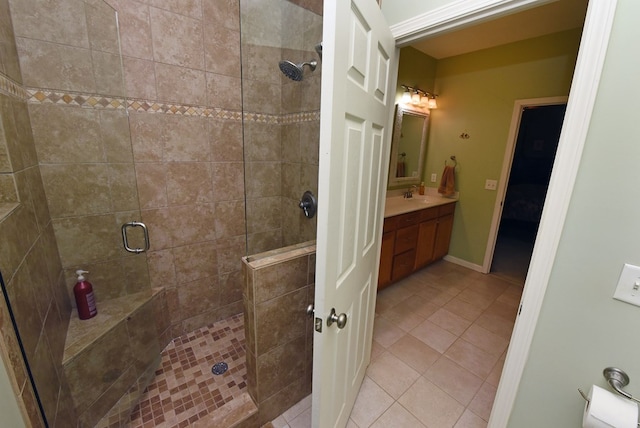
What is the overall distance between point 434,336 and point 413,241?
1062mm

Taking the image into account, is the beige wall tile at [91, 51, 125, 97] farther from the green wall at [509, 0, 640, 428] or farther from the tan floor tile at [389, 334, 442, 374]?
the tan floor tile at [389, 334, 442, 374]

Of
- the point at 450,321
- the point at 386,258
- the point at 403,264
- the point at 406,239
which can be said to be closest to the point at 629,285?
the point at 450,321

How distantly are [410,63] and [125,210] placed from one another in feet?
10.8

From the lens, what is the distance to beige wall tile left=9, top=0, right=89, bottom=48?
3.91ft

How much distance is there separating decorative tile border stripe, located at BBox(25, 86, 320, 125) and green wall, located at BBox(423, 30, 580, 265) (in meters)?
2.58

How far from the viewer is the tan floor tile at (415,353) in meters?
1.90

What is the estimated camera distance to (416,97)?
3172 millimetres

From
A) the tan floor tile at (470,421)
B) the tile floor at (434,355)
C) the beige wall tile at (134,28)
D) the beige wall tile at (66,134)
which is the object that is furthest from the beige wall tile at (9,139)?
the tan floor tile at (470,421)

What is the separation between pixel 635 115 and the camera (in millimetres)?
737

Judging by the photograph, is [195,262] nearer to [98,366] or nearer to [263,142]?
[98,366]

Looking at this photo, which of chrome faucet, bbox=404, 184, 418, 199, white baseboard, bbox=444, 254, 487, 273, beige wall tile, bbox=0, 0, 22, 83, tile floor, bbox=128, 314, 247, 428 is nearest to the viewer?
beige wall tile, bbox=0, 0, 22, 83

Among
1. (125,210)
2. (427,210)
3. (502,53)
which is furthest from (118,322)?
(502,53)

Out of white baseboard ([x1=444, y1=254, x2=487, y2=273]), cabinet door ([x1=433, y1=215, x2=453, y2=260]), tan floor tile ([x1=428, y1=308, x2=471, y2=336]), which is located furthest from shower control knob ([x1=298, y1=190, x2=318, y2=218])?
white baseboard ([x1=444, y1=254, x2=487, y2=273])

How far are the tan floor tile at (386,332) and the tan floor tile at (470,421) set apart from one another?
640mm
